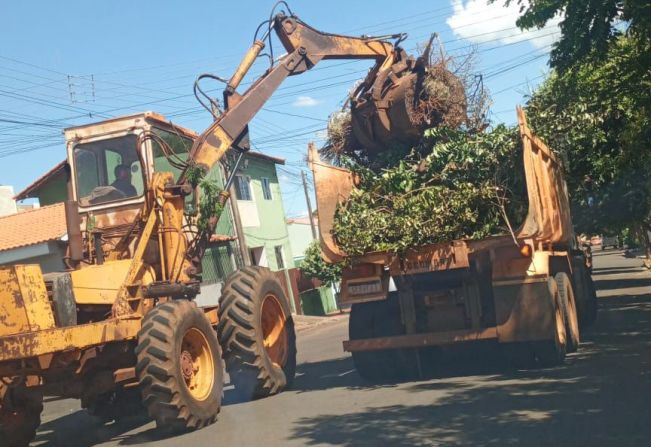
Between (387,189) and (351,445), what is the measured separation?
4.22m

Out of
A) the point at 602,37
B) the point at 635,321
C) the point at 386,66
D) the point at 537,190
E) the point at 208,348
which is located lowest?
the point at 635,321

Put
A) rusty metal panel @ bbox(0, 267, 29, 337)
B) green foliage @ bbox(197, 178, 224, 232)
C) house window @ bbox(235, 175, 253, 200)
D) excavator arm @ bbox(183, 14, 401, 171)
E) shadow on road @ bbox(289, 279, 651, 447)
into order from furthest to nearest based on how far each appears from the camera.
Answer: house window @ bbox(235, 175, 253, 200) < excavator arm @ bbox(183, 14, 401, 171) < green foliage @ bbox(197, 178, 224, 232) < rusty metal panel @ bbox(0, 267, 29, 337) < shadow on road @ bbox(289, 279, 651, 447)

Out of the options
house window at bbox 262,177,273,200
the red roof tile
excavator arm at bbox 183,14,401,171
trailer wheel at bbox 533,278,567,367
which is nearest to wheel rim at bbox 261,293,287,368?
excavator arm at bbox 183,14,401,171

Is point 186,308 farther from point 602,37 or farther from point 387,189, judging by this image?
point 602,37

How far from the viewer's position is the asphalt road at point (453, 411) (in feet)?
19.9

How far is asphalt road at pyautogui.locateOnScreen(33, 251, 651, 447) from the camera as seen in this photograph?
6051 millimetres

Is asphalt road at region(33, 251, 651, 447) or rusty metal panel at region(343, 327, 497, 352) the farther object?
rusty metal panel at region(343, 327, 497, 352)

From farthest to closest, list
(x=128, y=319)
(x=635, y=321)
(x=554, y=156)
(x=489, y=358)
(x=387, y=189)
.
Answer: (x=635, y=321) → (x=554, y=156) → (x=489, y=358) → (x=387, y=189) → (x=128, y=319)

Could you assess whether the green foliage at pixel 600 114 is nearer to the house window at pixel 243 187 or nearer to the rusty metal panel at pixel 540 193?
the rusty metal panel at pixel 540 193

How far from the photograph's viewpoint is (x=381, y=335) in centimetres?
957

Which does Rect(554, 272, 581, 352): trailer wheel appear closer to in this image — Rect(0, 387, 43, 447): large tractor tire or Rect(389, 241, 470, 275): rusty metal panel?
Rect(389, 241, 470, 275): rusty metal panel

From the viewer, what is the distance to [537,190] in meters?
8.70

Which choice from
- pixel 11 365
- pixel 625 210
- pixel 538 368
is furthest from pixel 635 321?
pixel 11 365

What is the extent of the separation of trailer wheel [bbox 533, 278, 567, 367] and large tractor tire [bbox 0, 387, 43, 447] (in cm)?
577
